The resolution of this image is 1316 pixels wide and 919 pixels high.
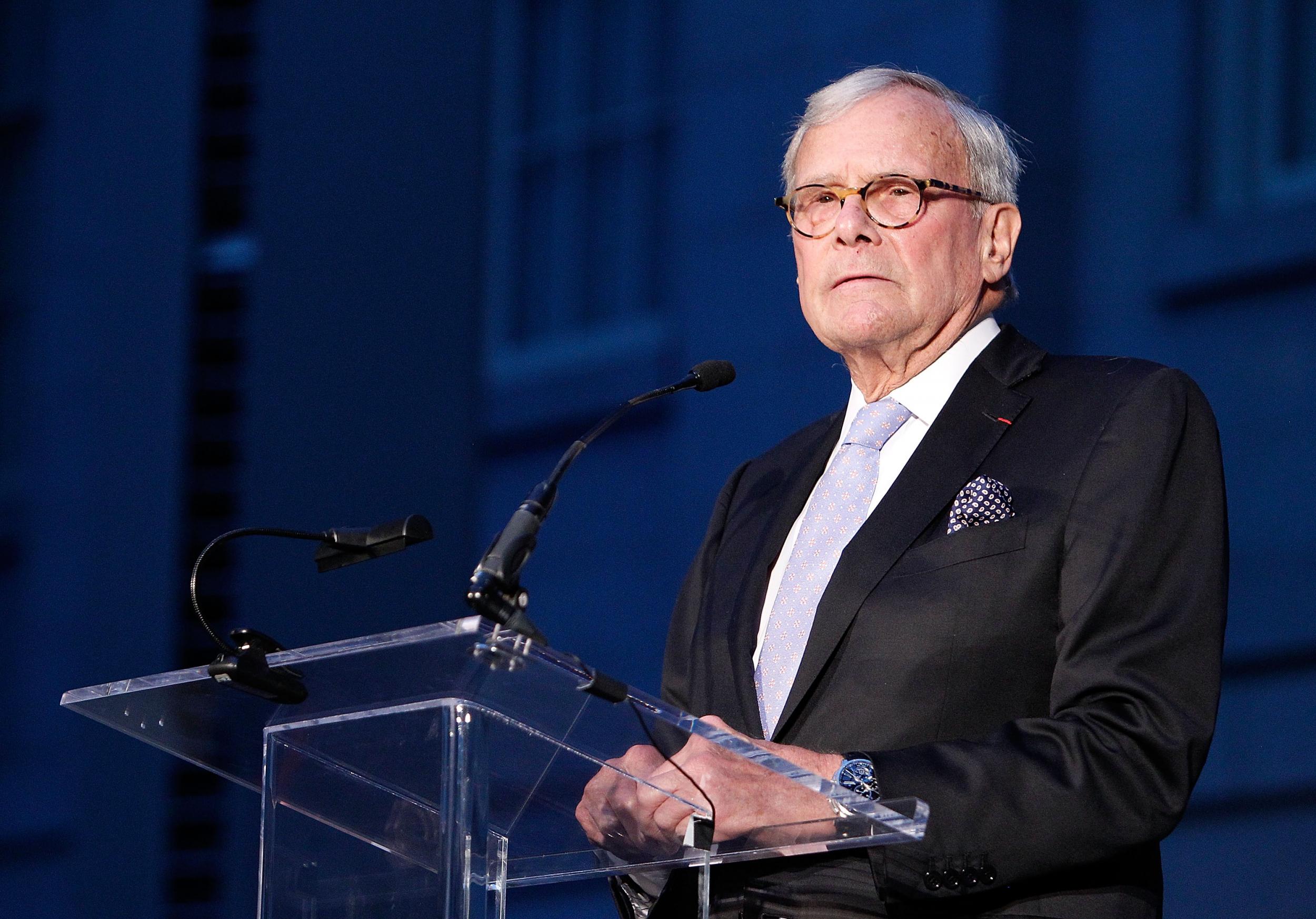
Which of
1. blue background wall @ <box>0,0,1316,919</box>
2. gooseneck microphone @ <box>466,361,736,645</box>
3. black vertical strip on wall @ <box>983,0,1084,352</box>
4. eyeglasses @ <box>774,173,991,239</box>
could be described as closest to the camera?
gooseneck microphone @ <box>466,361,736,645</box>

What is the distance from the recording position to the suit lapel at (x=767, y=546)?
1955mm

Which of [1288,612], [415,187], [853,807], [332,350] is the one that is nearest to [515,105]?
[415,187]

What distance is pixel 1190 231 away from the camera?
11.9 ft

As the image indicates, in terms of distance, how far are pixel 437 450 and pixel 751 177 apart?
1.03 metres

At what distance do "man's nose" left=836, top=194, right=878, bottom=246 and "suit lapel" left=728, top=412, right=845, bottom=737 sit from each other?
10.7 inches

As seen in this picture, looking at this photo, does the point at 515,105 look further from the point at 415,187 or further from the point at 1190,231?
the point at 1190,231

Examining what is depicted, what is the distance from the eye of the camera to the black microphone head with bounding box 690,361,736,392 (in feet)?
6.34

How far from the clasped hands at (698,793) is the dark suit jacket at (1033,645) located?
0.12 meters

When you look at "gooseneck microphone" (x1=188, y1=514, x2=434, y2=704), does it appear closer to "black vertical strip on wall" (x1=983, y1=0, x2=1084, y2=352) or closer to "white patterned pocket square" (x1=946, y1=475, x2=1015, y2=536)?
"white patterned pocket square" (x1=946, y1=475, x2=1015, y2=536)

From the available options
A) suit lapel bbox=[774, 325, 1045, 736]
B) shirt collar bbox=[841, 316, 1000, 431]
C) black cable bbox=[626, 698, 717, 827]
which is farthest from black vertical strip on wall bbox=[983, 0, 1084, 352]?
black cable bbox=[626, 698, 717, 827]

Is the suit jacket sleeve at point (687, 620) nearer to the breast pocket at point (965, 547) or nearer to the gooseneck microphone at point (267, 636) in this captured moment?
the breast pocket at point (965, 547)

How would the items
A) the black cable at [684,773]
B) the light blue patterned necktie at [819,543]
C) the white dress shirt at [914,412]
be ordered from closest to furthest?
the black cable at [684,773], the light blue patterned necktie at [819,543], the white dress shirt at [914,412]

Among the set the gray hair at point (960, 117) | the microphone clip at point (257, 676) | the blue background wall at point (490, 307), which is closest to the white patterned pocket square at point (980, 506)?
the gray hair at point (960, 117)

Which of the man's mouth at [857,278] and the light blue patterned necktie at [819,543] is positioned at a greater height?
the man's mouth at [857,278]
